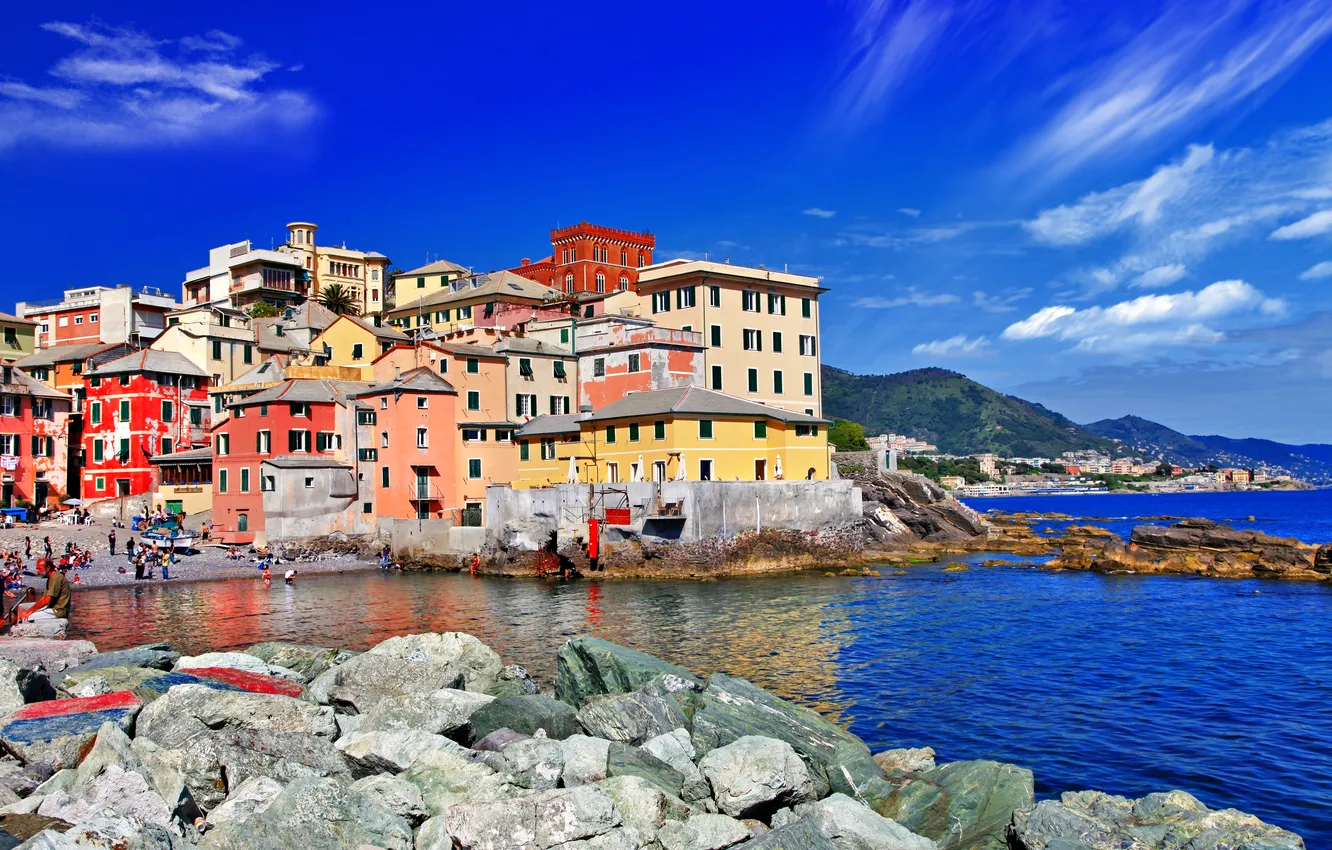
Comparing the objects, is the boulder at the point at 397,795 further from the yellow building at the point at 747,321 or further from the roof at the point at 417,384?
the yellow building at the point at 747,321

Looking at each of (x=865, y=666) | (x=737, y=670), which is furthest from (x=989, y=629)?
(x=737, y=670)

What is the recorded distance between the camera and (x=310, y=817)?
12695 mm

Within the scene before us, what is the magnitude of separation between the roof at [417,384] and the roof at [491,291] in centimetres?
1903

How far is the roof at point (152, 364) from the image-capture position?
7969 cm

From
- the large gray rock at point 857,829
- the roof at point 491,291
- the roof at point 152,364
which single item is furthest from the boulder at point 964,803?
the roof at point 152,364

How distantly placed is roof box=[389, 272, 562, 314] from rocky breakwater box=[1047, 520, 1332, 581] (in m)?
49.3

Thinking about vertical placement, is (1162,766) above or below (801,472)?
below

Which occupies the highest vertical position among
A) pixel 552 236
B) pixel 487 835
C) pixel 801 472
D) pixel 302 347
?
pixel 552 236

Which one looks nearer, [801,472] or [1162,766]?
[1162,766]

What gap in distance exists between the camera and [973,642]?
35.3 meters

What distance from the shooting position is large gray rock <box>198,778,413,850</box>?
1216 cm

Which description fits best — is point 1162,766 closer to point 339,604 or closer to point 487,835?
point 487,835

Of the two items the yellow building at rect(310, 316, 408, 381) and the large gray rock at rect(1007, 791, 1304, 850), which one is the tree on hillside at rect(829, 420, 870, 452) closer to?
the yellow building at rect(310, 316, 408, 381)

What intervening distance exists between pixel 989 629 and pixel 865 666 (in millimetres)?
9253
